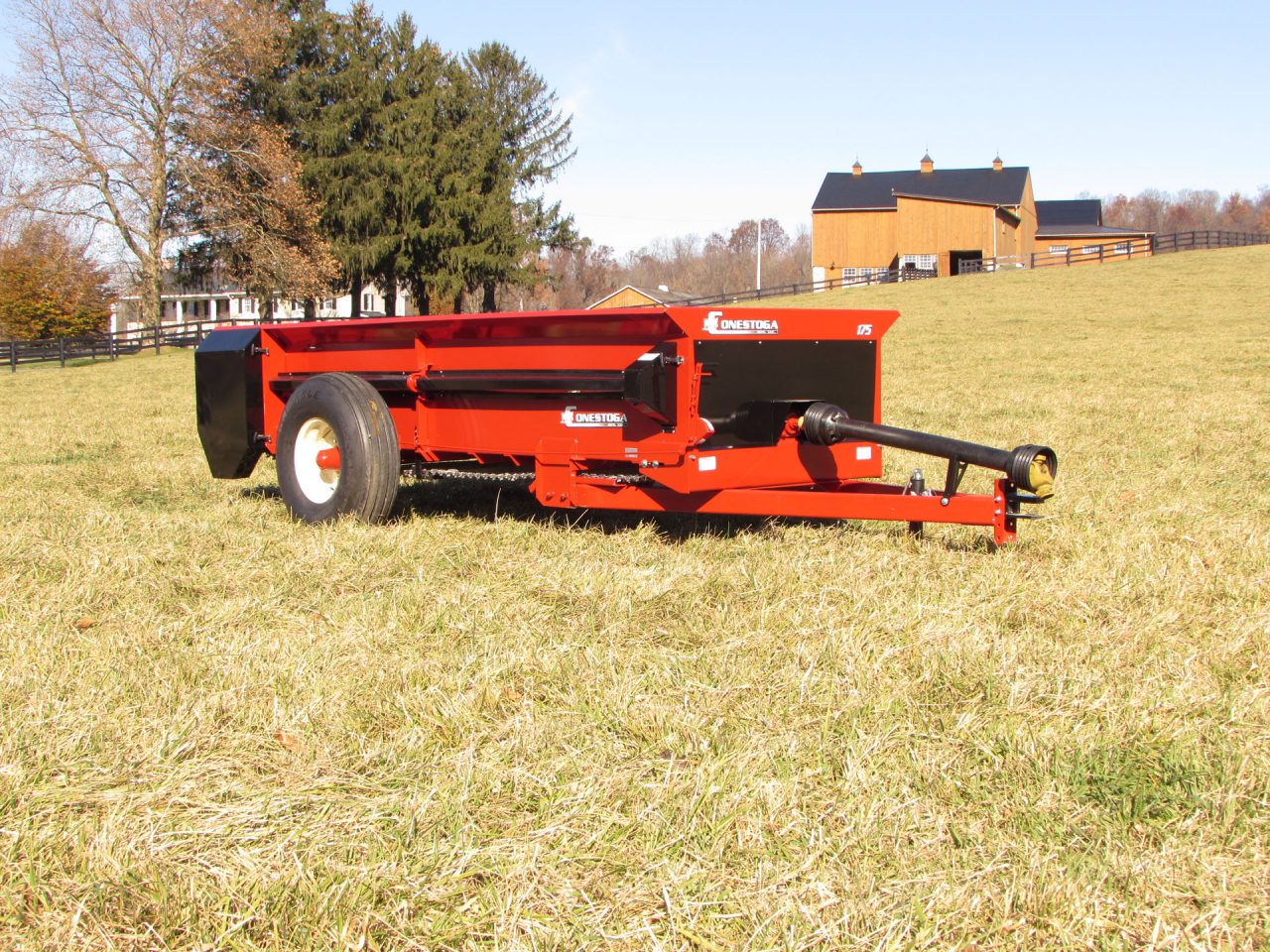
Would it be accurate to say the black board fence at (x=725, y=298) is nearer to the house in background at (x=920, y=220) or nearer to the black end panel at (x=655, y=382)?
the house in background at (x=920, y=220)

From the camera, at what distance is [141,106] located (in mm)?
36781

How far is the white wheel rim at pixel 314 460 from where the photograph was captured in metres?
7.10

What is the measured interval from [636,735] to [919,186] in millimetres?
66243

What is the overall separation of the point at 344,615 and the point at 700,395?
6.68 feet

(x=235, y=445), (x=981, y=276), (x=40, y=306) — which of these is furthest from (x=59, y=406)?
(x=981, y=276)

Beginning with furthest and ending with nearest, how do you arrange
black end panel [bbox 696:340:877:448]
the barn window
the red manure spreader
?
the barn window
black end panel [bbox 696:340:877:448]
the red manure spreader

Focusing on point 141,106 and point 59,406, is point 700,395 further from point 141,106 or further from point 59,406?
point 141,106

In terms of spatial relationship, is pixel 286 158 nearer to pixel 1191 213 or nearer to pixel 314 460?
pixel 314 460

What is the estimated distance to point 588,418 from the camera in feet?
20.4

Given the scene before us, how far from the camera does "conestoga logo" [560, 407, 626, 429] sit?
240 inches

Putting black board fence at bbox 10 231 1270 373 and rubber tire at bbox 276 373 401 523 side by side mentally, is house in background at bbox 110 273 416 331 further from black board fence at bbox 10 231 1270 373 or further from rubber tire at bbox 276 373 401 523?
rubber tire at bbox 276 373 401 523

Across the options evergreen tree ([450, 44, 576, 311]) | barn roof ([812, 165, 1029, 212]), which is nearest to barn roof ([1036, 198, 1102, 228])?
barn roof ([812, 165, 1029, 212])

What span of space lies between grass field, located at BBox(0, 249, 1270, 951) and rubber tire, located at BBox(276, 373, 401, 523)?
0.20 metres

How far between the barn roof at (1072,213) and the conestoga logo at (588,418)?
75844 mm
